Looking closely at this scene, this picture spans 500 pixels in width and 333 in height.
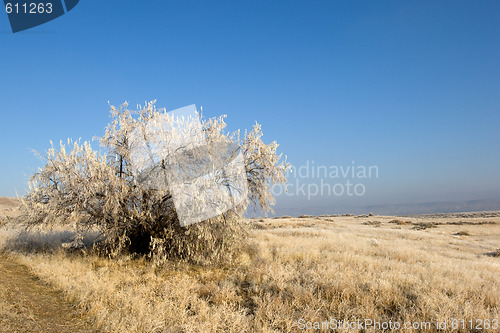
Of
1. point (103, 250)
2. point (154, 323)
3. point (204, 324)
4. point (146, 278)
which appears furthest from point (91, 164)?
point (204, 324)

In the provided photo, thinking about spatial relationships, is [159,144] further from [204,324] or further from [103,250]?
[204,324]

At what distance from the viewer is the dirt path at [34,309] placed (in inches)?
223

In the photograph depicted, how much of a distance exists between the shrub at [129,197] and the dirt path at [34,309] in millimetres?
2289

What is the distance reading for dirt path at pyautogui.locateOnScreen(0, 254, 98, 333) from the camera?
5.66 m

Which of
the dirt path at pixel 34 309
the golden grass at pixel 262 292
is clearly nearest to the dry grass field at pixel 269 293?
the golden grass at pixel 262 292

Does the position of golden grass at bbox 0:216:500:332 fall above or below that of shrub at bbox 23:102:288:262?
below

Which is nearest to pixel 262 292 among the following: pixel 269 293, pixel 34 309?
pixel 269 293

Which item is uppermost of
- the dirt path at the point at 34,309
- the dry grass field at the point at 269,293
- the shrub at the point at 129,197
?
the shrub at the point at 129,197

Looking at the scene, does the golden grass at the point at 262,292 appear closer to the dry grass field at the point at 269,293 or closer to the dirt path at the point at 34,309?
the dry grass field at the point at 269,293

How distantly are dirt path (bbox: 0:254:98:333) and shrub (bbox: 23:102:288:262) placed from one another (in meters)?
2.29

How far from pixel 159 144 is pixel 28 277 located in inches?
231

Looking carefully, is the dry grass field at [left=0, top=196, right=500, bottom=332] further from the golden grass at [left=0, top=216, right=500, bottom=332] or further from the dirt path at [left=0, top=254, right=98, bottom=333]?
the dirt path at [left=0, top=254, right=98, bottom=333]

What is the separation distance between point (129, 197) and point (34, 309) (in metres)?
4.41

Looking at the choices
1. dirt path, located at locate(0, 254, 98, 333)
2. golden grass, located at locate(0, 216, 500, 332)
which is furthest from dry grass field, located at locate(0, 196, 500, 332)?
dirt path, located at locate(0, 254, 98, 333)
